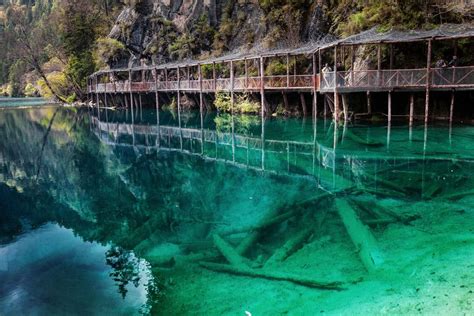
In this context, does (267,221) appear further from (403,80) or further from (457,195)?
(403,80)

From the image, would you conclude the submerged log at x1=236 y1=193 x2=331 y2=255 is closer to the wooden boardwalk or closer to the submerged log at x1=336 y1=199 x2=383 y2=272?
the submerged log at x1=336 y1=199 x2=383 y2=272

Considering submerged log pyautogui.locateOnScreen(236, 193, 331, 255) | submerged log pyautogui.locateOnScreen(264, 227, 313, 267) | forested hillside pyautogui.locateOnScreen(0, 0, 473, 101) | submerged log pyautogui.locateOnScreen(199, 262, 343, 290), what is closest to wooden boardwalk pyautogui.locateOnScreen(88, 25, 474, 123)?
forested hillside pyautogui.locateOnScreen(0, 0, 473, 101)

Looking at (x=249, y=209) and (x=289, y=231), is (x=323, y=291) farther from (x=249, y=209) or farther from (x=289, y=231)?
(x=249, y=209)

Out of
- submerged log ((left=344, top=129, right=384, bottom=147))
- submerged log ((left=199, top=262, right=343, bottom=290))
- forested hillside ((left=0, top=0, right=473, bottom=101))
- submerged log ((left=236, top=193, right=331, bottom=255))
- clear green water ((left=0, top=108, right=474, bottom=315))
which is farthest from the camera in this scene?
forested hillside ((left=0, top=0, right=473, bottom=101))

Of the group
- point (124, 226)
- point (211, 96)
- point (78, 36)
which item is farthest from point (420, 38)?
point (78, 36)

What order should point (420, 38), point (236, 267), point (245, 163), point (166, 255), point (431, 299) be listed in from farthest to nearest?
point (420, 38) < point (245, 163) < point (166, 255) < point (236, 267) < point (431, 299)

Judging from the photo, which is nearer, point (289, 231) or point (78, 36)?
point (289, 231)

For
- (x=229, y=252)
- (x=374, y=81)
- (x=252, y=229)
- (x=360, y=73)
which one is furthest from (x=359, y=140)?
(x=229, y=252)
